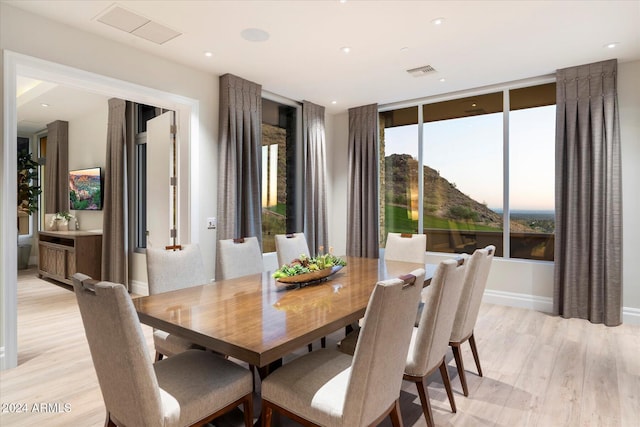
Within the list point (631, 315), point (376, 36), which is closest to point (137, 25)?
point (376, 36)

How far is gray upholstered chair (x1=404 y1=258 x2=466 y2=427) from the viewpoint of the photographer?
6.05ft

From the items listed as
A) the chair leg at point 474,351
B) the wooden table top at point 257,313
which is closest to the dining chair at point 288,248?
the wooden table top at point 257,313

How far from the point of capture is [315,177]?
18.4ft

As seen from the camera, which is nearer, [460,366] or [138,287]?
[460,366]

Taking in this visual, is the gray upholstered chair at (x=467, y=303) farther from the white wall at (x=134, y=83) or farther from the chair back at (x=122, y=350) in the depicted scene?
the white wall at (x=134, y=83)

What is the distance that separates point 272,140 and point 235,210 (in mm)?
1495

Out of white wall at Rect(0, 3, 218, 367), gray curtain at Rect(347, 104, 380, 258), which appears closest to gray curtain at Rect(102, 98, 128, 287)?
white wall at Rect(0, 3, 218, 367)

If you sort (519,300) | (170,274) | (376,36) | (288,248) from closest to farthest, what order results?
(170,274), (376,36), (288,248), (519,300)

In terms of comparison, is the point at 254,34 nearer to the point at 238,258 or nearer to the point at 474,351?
the point at 238,258

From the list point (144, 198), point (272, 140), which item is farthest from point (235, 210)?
point (144, 198)

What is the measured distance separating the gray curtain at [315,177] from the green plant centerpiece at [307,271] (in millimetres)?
2757

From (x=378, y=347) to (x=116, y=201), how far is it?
16.2 ft

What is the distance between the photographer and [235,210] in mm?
4336

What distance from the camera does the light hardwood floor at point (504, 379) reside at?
86.4 inches
